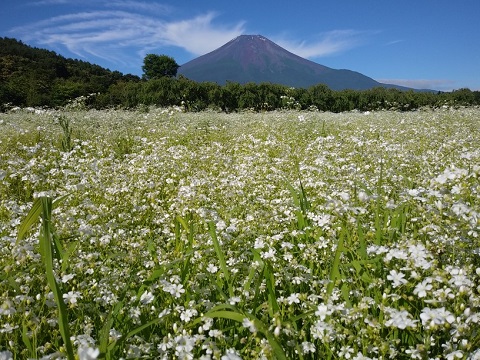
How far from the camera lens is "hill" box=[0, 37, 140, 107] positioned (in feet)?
127

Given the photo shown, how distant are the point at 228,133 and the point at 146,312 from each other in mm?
10141

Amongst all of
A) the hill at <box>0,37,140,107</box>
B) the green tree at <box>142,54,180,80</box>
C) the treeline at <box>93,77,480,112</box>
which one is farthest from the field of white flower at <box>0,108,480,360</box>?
the green tree at <box>142,54,180,80</box>

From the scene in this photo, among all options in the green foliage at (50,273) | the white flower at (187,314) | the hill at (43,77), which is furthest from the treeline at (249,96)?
the white flower at (187,314)

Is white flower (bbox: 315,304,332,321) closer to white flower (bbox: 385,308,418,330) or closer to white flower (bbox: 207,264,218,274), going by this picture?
white flower (bbox: 385,308,418,330)

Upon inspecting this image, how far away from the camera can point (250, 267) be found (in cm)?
287

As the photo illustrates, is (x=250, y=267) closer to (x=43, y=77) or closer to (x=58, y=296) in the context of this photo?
(x=58, y=296)

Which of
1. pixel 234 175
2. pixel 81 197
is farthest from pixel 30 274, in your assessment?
pixel 234 175

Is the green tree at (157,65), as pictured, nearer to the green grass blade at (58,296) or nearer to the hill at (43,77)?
the hill at (43,77)

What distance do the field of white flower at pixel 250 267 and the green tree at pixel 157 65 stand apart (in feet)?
309

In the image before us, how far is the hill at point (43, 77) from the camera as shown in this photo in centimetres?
3866

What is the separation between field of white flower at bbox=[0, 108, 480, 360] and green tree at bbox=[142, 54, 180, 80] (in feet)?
309

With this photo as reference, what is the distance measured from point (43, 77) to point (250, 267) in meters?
55.3

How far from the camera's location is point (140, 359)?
6.88 feet

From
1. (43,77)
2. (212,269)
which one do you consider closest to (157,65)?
(43,77)
